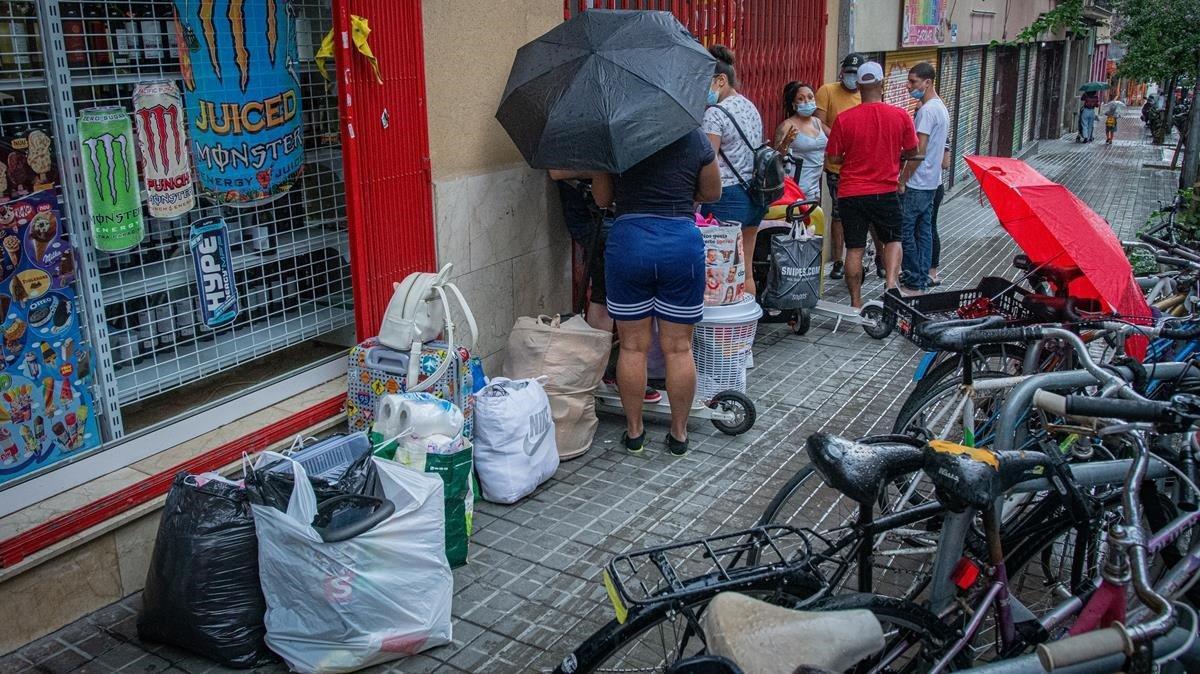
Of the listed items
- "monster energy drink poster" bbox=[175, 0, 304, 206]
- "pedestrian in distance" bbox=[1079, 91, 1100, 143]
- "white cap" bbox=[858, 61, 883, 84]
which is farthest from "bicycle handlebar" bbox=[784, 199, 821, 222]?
"pedestrian in distance" bbox=[1079, 91, 1100, 143]

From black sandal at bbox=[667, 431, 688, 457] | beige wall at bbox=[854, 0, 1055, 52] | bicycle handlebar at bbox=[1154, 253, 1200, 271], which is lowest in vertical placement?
black sandal at bbox=[667, 431, 688, 457]

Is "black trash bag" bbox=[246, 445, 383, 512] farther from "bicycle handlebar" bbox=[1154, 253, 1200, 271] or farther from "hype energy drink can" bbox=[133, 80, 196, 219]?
"bicycle handlebar" bbox=[1154, 253, 1200, 271]

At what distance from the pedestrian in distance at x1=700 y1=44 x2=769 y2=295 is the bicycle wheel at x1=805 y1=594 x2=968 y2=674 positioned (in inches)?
159

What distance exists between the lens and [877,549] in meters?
3.79

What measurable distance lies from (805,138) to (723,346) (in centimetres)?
332

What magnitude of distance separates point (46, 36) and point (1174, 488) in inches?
166

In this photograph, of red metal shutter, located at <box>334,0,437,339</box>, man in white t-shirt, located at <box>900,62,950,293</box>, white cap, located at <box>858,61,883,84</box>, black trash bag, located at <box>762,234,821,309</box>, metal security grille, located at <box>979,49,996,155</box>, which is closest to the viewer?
red metal shutter, located at <box>334,0,437,339</box>

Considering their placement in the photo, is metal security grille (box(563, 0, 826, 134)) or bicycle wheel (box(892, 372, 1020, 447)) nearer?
bicycle wheel (box(892, 372, 1020, 447))

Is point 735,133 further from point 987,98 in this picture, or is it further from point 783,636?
point 987,98

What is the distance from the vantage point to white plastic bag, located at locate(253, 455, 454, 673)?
351 centimetres

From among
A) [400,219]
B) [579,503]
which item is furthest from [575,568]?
[400,219]

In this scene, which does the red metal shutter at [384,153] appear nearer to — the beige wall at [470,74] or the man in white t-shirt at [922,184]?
the beige wall at [470,74]

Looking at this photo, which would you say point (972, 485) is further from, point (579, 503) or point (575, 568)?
point (579, 503)

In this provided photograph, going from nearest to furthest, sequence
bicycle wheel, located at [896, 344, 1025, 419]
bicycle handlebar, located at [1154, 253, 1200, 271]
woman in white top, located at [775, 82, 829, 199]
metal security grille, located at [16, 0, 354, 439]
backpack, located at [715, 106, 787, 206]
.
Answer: metal security grille, located at [16, 0, 354, 439] < bicycle wheel, located at [896, 344, 1025, 419] < bicycle handlebar, located at [1154, 253, 1200, 271] < backpack, located at [715, 106, 787, 206] < woman in white top, located at [775, 82, 829, 199]
